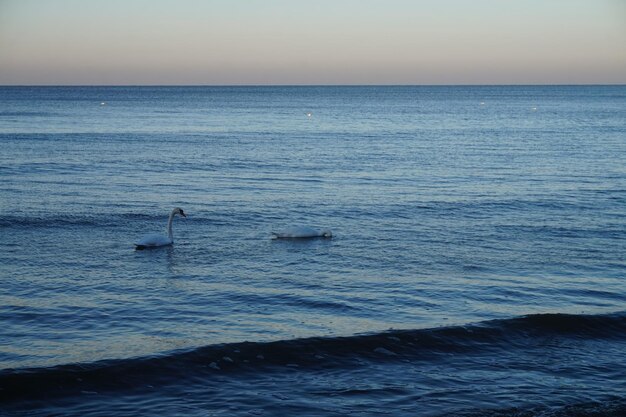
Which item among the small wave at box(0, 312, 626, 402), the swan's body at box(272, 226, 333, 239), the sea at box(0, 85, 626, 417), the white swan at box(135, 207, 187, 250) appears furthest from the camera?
the swan's body at box(272, 226, 333, 239)

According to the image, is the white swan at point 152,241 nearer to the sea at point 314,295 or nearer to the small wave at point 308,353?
the sea at point 314,295

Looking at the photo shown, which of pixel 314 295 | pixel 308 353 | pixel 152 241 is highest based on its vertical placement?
pixel 152 241

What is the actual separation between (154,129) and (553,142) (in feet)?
125

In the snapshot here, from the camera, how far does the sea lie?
1190 centimetres

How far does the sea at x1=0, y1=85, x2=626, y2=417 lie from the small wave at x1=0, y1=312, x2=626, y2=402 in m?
0.04

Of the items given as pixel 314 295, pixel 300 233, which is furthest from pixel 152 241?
pixel 314 295

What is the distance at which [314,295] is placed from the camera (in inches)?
687

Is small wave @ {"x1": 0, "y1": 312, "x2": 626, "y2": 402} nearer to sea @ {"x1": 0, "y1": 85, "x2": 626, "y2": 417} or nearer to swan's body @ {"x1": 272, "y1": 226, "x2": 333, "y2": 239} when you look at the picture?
sea @ {"x1": 0, "y1": 85, "x2": 626, "y2": 417}

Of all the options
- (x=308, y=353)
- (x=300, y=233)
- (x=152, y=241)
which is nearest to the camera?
(x=308, y=353)

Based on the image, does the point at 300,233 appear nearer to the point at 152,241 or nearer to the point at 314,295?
the point at 152,241

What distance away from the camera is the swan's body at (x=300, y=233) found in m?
23.6

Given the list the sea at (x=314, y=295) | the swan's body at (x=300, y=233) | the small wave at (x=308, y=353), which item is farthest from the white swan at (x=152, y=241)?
the small wave at (x=308, y=353)

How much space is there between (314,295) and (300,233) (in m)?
6.30

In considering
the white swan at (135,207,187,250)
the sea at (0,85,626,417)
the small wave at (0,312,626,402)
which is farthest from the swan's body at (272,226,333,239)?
the small wave at (0,312,626,402)
